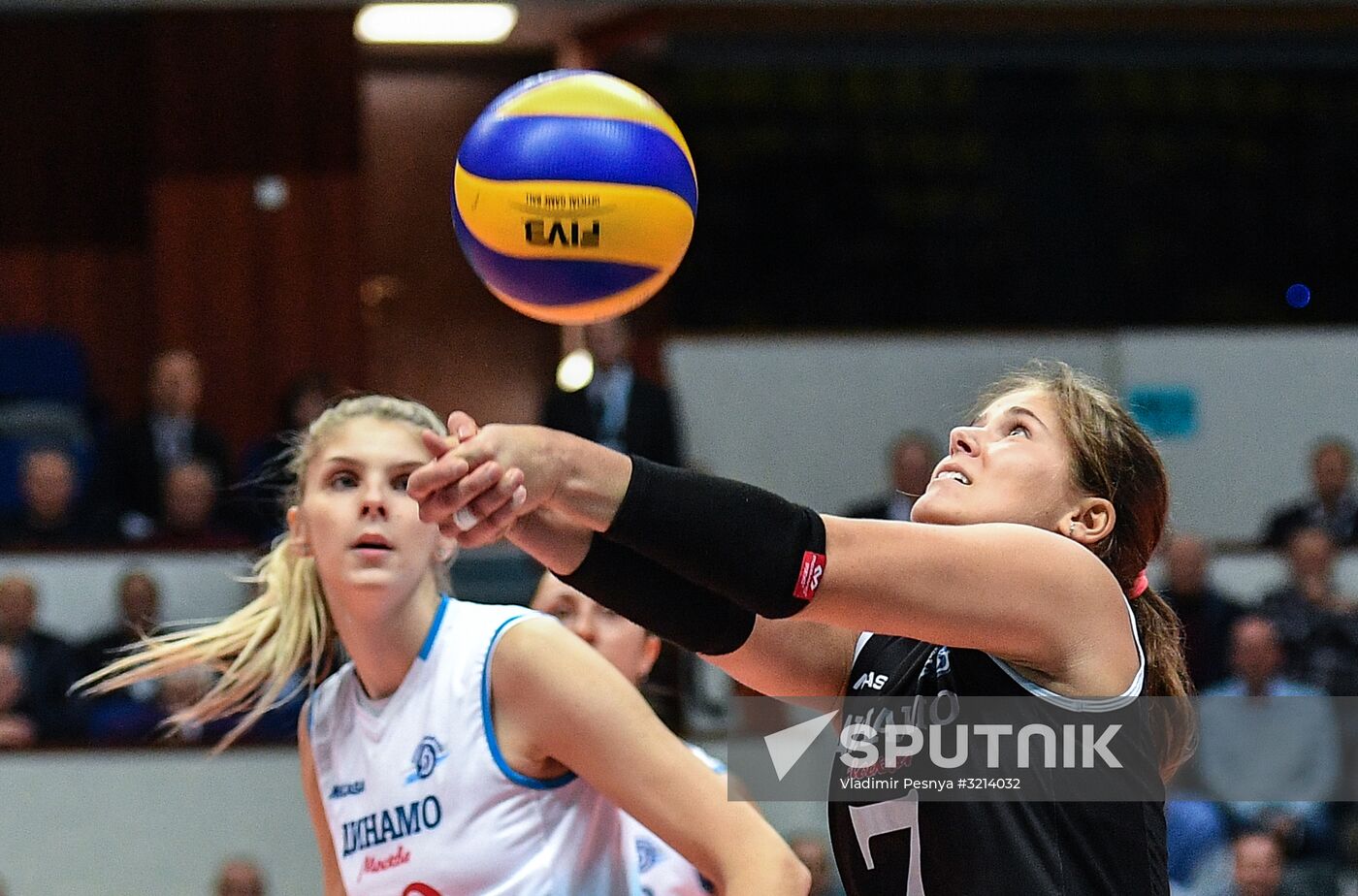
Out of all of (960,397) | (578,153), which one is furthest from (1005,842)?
(960,397)

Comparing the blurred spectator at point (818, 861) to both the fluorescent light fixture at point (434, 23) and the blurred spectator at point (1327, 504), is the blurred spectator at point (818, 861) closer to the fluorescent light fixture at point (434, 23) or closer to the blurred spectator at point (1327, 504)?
the blurred spectator at point (1327, 504)

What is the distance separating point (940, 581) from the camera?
220cm

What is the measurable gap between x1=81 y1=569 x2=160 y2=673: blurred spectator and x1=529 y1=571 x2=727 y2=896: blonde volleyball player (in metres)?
3.94

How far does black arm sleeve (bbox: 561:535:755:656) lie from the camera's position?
2225 mm

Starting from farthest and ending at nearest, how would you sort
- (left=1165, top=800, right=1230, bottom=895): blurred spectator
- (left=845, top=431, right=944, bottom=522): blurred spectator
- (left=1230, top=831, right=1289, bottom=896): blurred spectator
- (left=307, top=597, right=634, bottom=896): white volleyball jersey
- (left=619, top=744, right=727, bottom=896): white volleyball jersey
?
(left=845, top=431, right=944, bottom=522): blurred spectator, (left=1165, top=800, right=1230, bottom=895): blurred spectator, (left=1230, top=831, right=1289, bottom=896): blurred spectator, (left=619, top=744, right=727, bottom=896): white volleyball jersey, (left=307, top=597, right=634, bottom=896): white volleyball jersey

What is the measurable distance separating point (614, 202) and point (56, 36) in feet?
33.8

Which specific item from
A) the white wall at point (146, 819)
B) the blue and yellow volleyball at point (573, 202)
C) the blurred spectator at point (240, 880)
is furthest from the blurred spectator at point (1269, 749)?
the blue and yellow volleyball at point (573, 202)

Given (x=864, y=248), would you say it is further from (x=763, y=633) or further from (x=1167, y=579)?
(x=763, y=633)

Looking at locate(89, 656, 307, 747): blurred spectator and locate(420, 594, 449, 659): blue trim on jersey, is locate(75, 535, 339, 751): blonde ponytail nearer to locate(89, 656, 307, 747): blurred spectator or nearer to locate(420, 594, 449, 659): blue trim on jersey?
locate(420, 594, 449, 659): blue trim on jersey

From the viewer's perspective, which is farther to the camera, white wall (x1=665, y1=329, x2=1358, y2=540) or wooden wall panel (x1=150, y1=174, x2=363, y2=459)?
wooden wall panel (x1=150, y1=174, x2=363, y2=459)

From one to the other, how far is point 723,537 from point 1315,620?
245 inches

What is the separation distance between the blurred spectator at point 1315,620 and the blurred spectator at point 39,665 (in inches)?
195

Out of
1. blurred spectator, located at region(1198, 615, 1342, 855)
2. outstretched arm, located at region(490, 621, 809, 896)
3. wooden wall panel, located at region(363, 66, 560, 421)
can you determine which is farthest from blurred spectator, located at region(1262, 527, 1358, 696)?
wooden wall panel, located at region(363, 66, 560, 421)

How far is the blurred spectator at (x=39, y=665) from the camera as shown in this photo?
23.0ft
